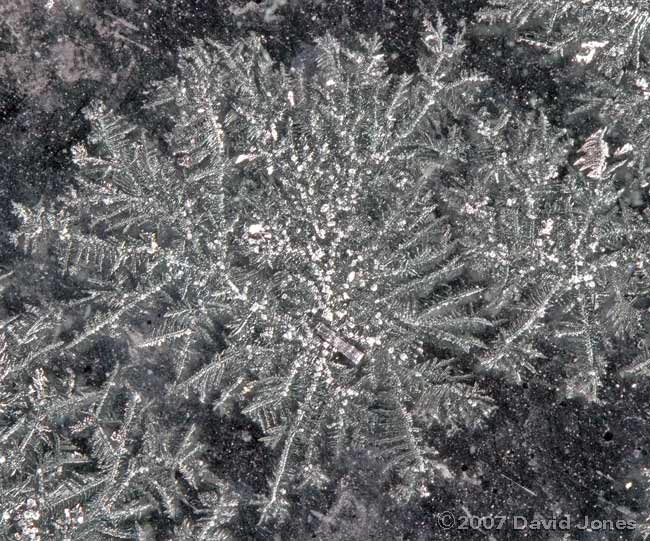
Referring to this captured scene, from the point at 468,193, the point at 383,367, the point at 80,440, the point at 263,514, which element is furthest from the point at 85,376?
the point at 468,193

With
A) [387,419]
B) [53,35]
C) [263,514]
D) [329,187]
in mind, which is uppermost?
[53,35]

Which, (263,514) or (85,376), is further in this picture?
(85,376)

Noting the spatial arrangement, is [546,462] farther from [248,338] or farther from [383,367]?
[248,338]

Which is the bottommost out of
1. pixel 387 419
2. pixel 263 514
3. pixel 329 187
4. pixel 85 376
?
pixel 263 514

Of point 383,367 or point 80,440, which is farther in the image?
point 80,440

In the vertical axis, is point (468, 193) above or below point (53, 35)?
below

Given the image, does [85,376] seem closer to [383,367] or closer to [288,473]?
[288,473]

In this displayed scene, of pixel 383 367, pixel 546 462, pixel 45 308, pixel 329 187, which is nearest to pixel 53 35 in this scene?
pixel 45 308

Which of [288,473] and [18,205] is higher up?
[18,205]

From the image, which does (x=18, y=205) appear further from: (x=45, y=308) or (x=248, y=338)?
(x=248, y=338)
